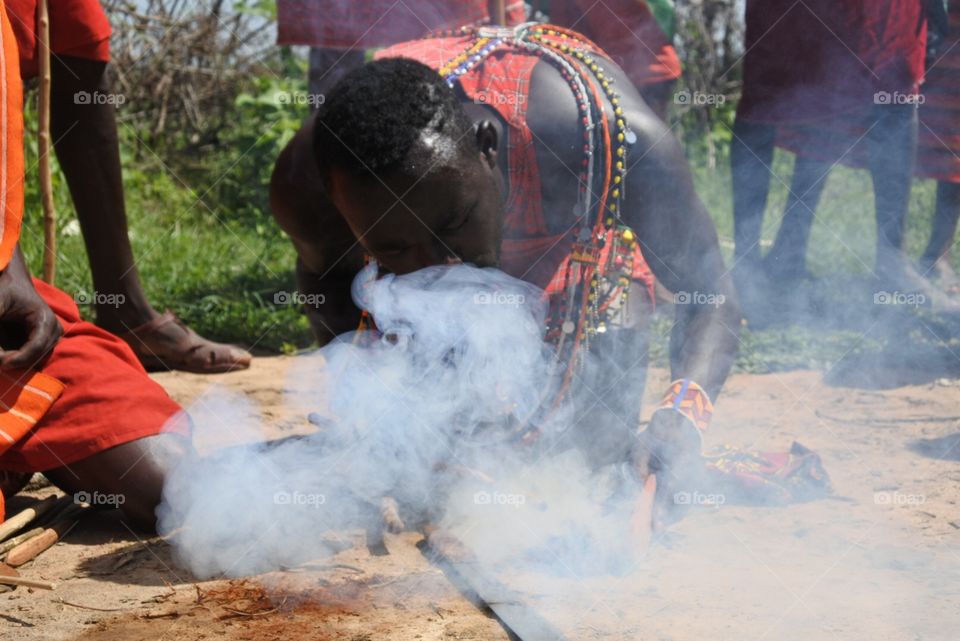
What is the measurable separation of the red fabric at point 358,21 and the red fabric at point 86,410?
2.08m

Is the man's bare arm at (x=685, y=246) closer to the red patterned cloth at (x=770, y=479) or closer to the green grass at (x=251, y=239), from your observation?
the red patterned cloth at (x=770, y=479)

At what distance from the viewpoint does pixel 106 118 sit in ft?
12.0

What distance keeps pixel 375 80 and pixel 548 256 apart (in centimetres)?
78

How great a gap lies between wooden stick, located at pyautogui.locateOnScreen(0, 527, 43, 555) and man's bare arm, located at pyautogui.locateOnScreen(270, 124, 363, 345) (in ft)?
3.41

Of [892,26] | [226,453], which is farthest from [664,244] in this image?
[892,26]

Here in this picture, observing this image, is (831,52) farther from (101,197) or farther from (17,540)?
(17,540)

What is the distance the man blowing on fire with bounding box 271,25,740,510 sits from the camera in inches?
97.1

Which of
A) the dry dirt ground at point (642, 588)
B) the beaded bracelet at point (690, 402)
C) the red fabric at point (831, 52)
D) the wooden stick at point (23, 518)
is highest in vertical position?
the red fabric at point (831, 52)

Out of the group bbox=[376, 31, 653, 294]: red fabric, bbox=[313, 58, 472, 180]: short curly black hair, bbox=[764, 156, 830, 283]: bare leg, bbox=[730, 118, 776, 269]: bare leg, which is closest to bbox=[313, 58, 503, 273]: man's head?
bbox=[313, 58, 472, 180]: short curly black hair

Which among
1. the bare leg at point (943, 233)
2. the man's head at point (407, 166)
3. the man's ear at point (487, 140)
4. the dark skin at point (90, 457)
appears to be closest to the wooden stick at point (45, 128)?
the dark skin at point (90, 457)

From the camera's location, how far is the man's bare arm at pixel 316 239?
295cm

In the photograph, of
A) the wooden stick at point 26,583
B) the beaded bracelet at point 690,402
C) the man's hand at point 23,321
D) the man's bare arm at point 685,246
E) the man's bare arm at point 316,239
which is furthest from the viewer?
the man's bare arm at point 316,239

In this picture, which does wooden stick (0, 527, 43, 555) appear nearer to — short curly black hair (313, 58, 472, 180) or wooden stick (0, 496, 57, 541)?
wooden stick (0, 496, 57, 541)

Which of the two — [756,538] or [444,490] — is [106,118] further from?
[756,538]
